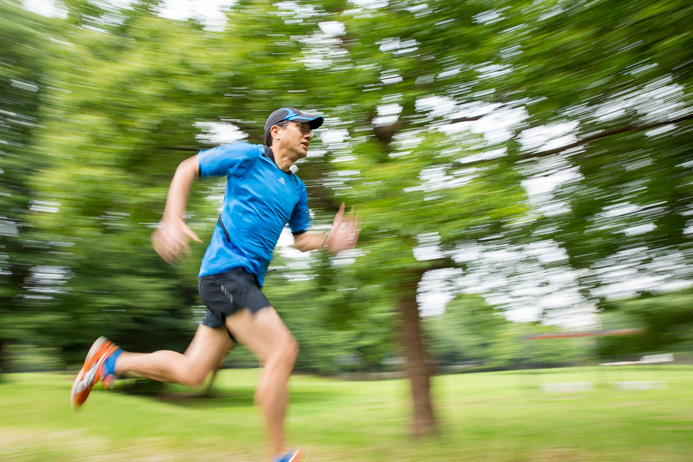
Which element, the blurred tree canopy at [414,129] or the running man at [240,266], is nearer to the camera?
the running man at [240,266]

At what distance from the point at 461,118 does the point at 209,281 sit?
3.80 metres

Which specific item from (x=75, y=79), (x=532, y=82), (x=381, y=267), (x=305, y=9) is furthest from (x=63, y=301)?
(x=532, y=82)

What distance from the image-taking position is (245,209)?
3.14 m

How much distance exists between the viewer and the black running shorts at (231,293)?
2988 mm

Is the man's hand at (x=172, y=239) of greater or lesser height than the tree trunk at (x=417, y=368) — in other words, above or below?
above

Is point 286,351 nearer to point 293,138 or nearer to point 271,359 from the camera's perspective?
point 271,359

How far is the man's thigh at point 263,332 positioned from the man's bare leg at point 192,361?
269mm

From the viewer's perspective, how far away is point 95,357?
11.5 ft

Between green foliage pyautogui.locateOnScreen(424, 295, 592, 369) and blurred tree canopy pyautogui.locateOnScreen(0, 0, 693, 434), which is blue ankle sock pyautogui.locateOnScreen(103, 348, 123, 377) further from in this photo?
green foliage pyautogui.locateOnScreen(424, 295, 592, 369)

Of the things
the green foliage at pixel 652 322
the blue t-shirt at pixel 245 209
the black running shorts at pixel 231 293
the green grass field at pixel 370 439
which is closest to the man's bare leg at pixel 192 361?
the black running shorts at pixel 231 293

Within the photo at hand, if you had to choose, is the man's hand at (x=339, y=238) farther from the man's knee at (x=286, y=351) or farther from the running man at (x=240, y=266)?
the man's knee at (x=286, y=351)

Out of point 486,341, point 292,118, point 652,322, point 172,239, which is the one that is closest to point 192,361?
Result: point 172,239

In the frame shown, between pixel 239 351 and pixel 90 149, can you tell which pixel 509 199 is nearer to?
pixel 90 149

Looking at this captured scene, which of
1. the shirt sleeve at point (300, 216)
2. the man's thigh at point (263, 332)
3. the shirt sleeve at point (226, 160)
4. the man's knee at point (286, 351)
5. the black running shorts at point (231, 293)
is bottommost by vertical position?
the man's knee at point (286, 351)
